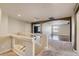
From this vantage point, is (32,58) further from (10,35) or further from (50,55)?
(10,35)

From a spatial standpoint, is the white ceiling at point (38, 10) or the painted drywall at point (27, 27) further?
the painted drywall at point (27, 27)

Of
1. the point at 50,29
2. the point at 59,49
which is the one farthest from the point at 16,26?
the point at 59,49

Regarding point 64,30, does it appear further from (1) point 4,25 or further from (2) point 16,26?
(1) point 4,25

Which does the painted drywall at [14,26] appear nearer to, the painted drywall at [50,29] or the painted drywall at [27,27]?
the painted drywall at [27,27]

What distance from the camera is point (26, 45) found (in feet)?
4.47

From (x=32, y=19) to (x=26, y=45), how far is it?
404 mm

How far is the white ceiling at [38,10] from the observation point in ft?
3.99

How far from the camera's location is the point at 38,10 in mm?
1284

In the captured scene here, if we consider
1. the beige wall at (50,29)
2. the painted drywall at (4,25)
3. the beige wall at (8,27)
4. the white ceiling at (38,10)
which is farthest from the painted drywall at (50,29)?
the painted drywall at (4,25)

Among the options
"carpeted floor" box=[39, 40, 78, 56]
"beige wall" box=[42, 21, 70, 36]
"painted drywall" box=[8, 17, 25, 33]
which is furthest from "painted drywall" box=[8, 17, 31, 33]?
"carpeted floor" box=[39, 40, 78, 56]

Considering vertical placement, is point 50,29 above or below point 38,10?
below

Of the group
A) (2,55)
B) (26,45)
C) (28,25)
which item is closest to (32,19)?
(28,25)

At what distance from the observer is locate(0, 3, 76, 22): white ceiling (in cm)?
121

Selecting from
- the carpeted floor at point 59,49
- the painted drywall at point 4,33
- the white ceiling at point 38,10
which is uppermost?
the white ceiling at point 38,10
